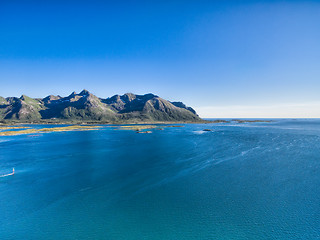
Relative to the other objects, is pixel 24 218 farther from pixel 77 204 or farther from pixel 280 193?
pixel 280 193

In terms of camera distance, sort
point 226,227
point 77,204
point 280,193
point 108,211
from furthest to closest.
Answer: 1. point 280,193
2. point 77,204
3. point 108,211
4. point 226,227

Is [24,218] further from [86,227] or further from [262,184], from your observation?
[262,184]

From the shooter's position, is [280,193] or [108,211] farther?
[280,193]

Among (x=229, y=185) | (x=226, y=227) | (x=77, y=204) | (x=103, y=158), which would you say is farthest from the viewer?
(x=103, y=158)

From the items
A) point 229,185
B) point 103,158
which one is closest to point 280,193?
point 229,185

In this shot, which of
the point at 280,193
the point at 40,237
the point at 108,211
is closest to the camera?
the point at 40,237

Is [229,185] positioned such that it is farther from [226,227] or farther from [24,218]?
[24,218]

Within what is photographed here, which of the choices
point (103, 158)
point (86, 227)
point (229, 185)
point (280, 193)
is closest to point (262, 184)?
point (280, 193)

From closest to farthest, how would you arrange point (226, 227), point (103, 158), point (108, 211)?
point (226, 227), point (108, 211), point (103, 158)

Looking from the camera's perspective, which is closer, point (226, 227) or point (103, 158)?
point (226, 227)
